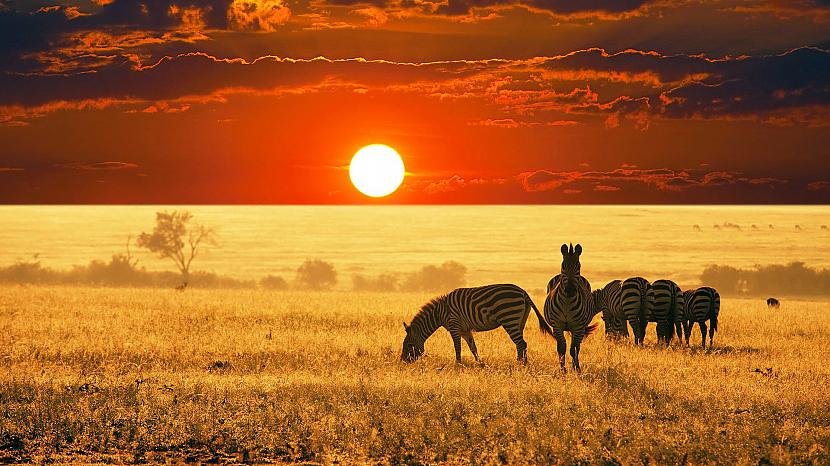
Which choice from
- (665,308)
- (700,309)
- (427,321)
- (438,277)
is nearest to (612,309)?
(665,308)

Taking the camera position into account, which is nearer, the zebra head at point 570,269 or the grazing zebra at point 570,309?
the zebra head at point 570,269

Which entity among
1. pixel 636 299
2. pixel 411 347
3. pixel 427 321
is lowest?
pixel 411 347

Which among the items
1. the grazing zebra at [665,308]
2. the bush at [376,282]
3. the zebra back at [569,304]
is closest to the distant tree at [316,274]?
the bush at [376,282]

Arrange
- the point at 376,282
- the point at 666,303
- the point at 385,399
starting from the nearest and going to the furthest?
the point at 385,399 < the point at 666,303 < the point at 376,282

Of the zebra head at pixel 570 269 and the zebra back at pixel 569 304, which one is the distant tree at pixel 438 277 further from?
the zebra head at pixel 570 269

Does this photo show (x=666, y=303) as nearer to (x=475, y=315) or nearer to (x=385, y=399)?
(x=475, y=315)

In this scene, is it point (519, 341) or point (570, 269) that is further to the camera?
point (519, 341)

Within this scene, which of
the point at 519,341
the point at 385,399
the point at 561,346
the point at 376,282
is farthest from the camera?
the point at 376,282

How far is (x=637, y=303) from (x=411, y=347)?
7.33m

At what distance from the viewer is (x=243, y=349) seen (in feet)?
73.7

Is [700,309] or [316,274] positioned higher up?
[700,309]

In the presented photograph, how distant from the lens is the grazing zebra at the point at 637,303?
24.1 metres

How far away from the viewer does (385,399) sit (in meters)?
15.6

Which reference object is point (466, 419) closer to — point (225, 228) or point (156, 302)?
point (156, 302)
